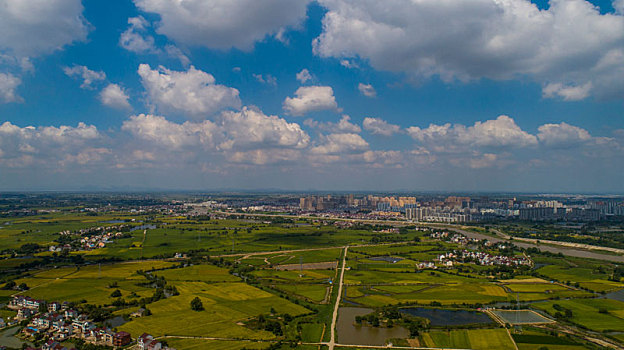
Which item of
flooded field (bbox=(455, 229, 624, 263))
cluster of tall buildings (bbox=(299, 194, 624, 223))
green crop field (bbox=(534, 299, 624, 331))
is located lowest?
flooded field (bbox=(455, 229, 624, 263))

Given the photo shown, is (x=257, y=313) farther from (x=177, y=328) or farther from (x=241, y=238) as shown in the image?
(x=241, y=238)

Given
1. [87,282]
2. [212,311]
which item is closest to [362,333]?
[212,311]

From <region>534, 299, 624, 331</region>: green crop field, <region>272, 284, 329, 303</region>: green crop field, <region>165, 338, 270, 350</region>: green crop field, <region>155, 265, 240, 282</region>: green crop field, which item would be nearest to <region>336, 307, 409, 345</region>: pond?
<region>272, 284, 329, 303</region>: green crop field

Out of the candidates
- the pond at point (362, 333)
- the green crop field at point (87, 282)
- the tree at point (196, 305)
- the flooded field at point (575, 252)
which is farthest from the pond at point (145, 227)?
the flooded field at point (575, 252)

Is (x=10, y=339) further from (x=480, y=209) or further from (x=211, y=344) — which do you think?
(x=480, y=209)

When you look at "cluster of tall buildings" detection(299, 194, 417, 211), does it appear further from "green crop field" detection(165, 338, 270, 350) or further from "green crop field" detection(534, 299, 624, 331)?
"green crop field" detection(165, 338, 270, 350)

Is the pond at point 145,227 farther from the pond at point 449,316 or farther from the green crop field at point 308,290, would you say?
the pond at point 449,316

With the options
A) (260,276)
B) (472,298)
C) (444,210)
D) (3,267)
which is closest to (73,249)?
(3,267)
